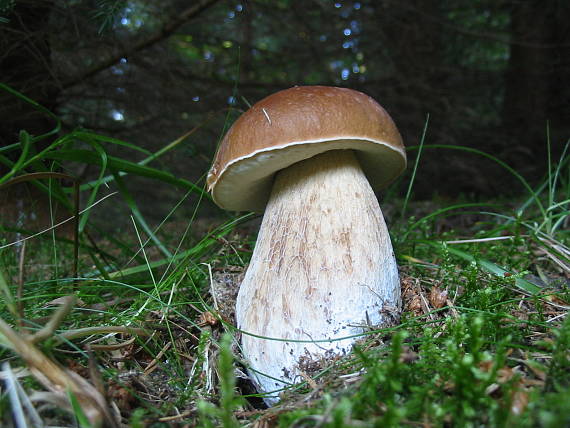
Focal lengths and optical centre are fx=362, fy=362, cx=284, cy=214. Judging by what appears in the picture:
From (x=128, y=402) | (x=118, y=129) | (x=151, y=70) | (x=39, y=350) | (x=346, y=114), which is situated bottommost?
(x=128, y=402)

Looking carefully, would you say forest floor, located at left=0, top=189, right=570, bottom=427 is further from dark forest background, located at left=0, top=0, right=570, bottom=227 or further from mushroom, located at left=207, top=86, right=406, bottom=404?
dark forest background, located at left=0, top=0, right=570, bottom=227

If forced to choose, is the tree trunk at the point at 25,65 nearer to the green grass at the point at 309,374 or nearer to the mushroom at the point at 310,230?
the green grass at the point at 309,374

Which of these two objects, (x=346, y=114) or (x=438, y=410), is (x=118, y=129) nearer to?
(x=346, y=114)

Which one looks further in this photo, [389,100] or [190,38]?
[389,100]

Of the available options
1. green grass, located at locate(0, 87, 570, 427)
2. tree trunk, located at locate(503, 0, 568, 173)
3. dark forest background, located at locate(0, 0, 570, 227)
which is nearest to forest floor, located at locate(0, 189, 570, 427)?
green grass, located at locate(0, 87, 570, 427)

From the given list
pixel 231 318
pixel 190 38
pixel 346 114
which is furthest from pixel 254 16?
pixel 231 318

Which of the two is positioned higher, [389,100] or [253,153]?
[389,100]

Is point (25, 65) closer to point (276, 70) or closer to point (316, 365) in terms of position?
point (276, 70)

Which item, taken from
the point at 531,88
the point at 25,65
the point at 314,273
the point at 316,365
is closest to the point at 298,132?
the point at 314,273

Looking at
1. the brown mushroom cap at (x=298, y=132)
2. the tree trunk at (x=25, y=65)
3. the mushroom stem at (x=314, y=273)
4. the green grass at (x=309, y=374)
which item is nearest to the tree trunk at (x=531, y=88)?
the green grass at (x=309, y=374)

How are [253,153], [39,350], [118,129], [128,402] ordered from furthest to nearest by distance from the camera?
[118,129], [253,153], [128,402], [39,350]
